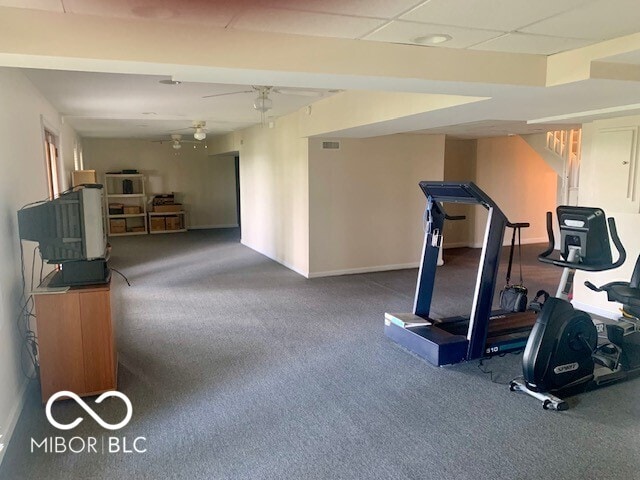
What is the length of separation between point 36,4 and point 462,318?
4.01m

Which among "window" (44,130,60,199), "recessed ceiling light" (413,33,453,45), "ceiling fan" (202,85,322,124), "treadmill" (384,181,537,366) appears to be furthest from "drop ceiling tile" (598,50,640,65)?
"window" (44,130,60,199)

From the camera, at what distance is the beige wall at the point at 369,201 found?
22.8ft

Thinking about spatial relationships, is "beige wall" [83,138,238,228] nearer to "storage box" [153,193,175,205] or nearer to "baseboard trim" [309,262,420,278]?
"storage box" [153,193,175,205]

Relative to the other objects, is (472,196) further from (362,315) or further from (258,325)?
(258,325)

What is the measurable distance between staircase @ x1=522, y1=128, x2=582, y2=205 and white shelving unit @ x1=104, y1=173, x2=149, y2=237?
924cm

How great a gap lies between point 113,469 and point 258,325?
95.3 inches

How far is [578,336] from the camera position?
10.9ft

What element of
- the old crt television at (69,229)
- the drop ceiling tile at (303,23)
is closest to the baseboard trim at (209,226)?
the old crt television at (69,229)

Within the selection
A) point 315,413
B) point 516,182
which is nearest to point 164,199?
point 516,182

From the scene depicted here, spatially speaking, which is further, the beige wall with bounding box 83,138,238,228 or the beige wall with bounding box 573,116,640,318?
the beige wall with bounding box 83,138,238,228

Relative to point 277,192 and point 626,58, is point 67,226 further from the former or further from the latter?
point 277,192

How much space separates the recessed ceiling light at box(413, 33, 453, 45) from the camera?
8.57ft

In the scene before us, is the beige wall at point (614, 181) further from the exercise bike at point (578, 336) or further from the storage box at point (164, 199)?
the storage box at point (164, 199)

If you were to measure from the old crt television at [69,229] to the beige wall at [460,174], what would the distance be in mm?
7352
